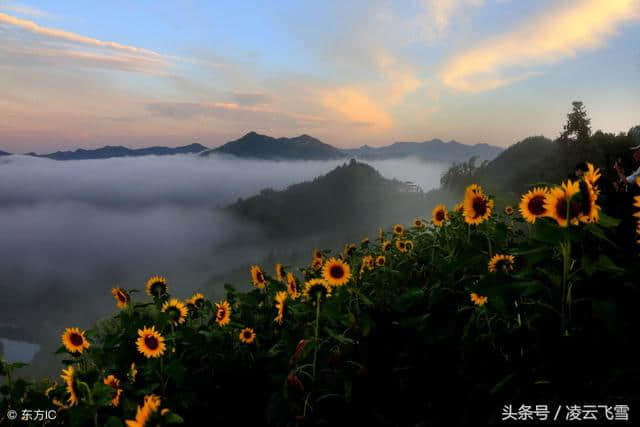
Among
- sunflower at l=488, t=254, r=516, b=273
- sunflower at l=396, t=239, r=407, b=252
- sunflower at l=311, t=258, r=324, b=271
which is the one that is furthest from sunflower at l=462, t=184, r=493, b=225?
sunflower at l=311, t=258, r=324, b=271

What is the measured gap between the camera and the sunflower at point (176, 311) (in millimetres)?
3779

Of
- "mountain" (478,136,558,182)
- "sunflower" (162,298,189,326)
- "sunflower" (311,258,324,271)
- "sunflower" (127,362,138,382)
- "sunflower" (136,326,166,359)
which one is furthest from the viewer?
"mountain" (478,136,558,182)

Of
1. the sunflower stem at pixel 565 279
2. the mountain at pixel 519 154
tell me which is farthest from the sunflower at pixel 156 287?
the mountain at pixel 519 154

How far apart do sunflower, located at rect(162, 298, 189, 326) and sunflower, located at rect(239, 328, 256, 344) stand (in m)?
0.64

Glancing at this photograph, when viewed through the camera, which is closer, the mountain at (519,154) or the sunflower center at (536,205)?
the sunflower center at (536,205)

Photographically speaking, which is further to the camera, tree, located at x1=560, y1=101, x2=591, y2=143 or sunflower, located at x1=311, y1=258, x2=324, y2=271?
tree, located at x1=560, y1=101, x2=591, y2=143

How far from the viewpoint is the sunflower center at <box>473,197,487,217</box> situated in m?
3.39

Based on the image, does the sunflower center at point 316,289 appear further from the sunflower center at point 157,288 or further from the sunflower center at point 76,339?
the sunflower center at point 76,339

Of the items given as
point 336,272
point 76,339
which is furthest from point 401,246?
point 76,339

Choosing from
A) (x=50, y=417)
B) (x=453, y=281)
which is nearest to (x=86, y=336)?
(x=50, y=417)

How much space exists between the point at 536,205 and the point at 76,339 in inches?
162

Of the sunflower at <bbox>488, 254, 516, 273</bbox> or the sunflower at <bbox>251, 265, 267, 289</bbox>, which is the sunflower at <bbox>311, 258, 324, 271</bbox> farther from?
the sunflower at <bbox>488, 254, 516, 273</bbox>

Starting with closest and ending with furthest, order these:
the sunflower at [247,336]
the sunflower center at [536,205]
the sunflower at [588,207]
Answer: the sunflower at [588,207] → the sunflower center at [536,205] → the sunflower at [247,336]

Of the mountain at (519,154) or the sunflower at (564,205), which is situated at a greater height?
the mountain at (519,154)
